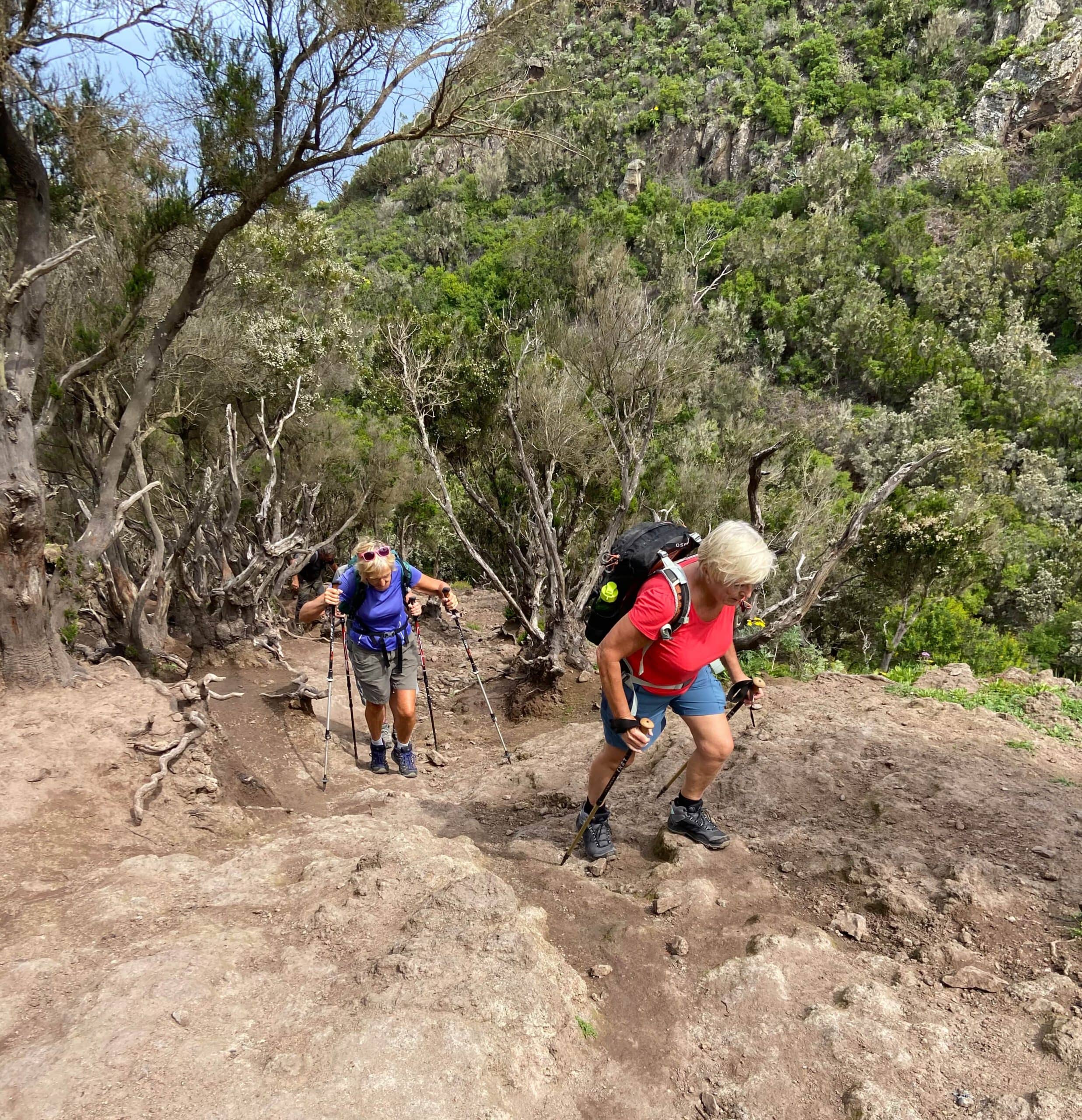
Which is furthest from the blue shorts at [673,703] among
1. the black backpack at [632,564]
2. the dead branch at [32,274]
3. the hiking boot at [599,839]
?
the dead branch at [32,274]

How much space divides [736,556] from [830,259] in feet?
170

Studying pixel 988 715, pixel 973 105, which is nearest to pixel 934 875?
pixel 988 715

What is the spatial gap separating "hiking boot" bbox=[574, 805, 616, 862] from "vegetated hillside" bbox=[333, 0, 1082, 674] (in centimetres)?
502

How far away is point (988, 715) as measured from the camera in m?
5.23

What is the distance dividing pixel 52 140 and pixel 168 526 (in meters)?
8.45

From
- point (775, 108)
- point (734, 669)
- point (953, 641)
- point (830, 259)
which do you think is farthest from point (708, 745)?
point (775, 108)

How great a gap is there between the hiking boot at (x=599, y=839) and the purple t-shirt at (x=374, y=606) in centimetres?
215

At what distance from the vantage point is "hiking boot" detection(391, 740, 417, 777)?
592cm

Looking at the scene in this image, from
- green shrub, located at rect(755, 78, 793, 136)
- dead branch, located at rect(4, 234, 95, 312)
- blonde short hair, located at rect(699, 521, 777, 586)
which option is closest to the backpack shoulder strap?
blonde short hair, located at rect(699, 521, 777, 586)

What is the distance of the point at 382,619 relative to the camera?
16.8 feet

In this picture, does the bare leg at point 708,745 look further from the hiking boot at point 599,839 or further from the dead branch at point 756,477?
the dead branch at point 756,477

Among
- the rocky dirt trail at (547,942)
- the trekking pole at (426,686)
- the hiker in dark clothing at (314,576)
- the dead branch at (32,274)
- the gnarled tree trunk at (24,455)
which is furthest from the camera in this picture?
the hiker in dark clothing at (314,576)

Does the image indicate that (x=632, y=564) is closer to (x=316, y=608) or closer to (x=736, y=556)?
(x=736, y=556)

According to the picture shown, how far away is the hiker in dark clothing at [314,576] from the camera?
1594 centimetres
